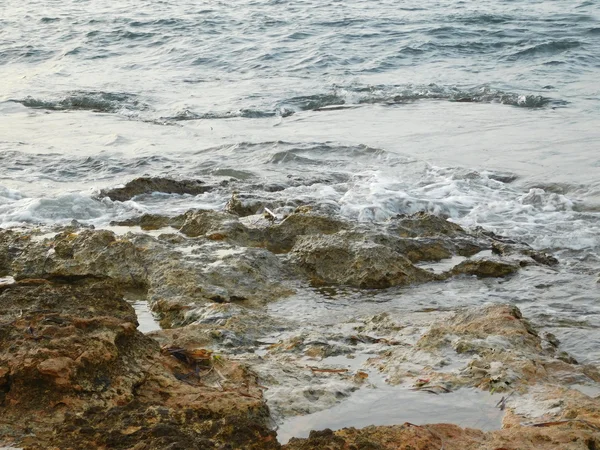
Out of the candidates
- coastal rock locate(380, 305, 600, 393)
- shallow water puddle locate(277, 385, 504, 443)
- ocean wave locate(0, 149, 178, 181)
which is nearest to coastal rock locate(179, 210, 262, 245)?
coastal rock locate(380, 305, 600, 393)

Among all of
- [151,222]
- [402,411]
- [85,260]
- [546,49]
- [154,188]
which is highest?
[402,411]

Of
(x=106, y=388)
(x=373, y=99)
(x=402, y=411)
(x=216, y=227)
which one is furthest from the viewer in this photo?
(x=373, y=99)

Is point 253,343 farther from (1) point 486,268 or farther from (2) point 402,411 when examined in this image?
(1) point 486,268

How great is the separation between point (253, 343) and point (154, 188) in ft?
12.1

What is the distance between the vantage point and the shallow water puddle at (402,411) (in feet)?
8.93

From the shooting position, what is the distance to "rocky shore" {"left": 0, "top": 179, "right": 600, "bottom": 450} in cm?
238

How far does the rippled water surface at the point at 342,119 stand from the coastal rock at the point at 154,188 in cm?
17

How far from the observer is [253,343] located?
348 cm

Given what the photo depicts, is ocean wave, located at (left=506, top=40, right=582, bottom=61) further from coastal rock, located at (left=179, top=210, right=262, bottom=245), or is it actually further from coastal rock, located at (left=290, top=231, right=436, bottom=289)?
coastal rock, located at (left=290, top=231, right=436, bottom=289)

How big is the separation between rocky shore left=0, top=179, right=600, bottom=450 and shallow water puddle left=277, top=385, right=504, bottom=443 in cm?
4

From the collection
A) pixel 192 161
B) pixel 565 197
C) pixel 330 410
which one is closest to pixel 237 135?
pixel 192 161

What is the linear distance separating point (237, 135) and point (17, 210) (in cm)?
358

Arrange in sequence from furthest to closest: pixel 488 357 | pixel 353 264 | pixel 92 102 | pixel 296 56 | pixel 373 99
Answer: pixel 296 56
pixel 92 102
pixel 373 99
pixel 353 264
pixel 488 357

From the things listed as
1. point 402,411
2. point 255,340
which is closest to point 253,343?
point 255,340
